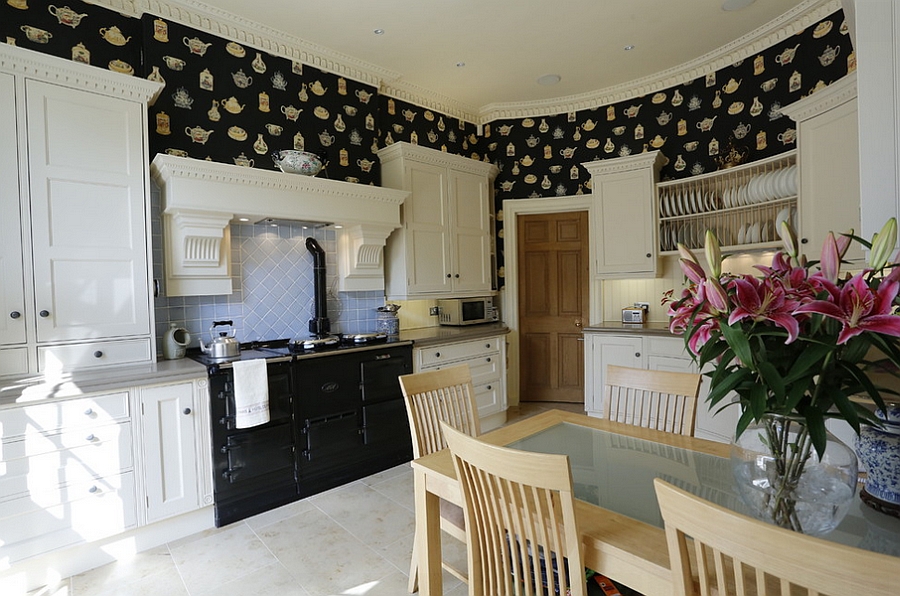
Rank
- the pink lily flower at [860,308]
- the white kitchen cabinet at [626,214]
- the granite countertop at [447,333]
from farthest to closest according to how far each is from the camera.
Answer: the white kitchen cabinet at [626,214], the granite countertop at [447,333], the pink lily flower at [860,308]

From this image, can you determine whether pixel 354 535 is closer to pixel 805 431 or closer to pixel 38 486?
pixel 38 486

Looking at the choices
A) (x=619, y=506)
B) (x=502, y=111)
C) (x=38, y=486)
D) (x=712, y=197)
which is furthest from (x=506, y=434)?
(x=502, y=111)

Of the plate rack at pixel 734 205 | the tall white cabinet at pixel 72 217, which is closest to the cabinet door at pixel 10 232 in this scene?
the tall white cabinet at pixel 72 217

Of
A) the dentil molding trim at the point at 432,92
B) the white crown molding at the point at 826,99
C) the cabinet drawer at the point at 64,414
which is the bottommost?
the cabinet drawer at the point at 64,414

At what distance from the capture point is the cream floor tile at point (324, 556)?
217 cm

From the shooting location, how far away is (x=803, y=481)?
38.0 inches

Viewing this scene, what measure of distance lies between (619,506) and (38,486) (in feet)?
8.40

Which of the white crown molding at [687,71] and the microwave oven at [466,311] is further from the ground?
the white crown molding at [687,71]

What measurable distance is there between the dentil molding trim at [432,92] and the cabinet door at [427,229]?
869mm

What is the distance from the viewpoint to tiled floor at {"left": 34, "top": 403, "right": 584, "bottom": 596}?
2.13 meters

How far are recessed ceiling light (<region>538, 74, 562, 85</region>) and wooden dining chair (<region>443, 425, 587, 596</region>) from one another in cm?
395

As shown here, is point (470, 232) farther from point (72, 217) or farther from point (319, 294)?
point (72, 217)

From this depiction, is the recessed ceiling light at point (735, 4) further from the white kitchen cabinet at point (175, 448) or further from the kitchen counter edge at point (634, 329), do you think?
the white kitchen cabinet at point (175, 448)

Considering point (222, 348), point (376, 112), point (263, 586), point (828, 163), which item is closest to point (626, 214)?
point (828, 163)
